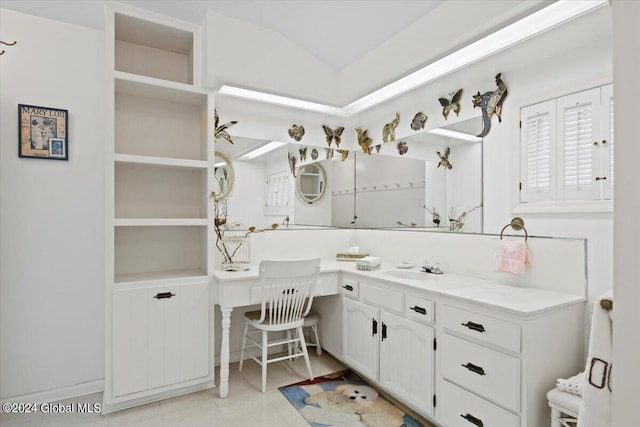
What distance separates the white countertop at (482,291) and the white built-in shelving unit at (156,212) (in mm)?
375

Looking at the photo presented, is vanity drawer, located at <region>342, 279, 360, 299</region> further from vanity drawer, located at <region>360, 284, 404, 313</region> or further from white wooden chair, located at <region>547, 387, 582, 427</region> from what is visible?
white wooden chair, located at <region>547, 387, 582, 427</region>

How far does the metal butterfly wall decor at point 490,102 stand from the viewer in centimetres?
229

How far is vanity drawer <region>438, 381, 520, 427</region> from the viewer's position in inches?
64.9

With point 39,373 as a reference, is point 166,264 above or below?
above

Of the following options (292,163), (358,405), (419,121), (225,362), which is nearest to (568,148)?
(419,121)

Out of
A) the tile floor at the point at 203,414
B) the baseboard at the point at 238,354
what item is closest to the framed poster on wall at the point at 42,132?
the tile floor at the point at 203,414

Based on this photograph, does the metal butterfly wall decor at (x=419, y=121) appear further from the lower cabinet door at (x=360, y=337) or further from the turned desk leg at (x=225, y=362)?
the turned desk leg at (x=225, y=362)

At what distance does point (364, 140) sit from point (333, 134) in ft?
1.03

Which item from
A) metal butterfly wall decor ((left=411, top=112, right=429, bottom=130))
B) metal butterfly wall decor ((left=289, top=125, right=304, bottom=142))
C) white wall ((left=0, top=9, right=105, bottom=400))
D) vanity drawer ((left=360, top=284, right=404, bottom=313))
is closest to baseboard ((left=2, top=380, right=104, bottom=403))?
white wall ((left=0, top=9, right=105, bottom=400))

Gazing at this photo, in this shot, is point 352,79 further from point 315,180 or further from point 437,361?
point 437,361

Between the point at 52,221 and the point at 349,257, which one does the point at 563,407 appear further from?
the point at 52,221

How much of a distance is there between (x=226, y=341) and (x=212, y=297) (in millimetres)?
321

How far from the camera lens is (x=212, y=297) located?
2.54m

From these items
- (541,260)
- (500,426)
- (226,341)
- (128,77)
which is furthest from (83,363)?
(541,260)
